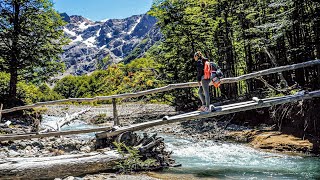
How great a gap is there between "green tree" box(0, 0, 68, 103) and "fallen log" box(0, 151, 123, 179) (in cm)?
1398

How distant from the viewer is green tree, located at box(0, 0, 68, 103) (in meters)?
20.4

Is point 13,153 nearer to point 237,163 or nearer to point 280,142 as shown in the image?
point 237,163

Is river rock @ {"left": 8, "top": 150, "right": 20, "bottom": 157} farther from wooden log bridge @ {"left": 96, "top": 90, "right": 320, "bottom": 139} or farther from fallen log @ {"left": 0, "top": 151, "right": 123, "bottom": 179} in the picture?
wooden log bridge @ {"left": 96, "top": 90, "right": 320, "bottom": 139}

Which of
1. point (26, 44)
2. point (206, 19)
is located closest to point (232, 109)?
point (206, 19)

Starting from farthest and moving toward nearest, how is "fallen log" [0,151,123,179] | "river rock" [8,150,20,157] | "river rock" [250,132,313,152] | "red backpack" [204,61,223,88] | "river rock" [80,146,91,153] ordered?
"river rock" [250,132,313,152] → "river rock" [80,146,91,153] → "river rock" [8,150,20,157] → "red backpack" [204,61,223,88] → "fallen log" [0,151,123,179]

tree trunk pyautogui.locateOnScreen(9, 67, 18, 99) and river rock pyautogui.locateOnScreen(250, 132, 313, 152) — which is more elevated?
tree trunk pyautogui.locateOnScreen(9, 67, 18, 99)

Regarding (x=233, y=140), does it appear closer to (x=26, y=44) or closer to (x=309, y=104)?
(x=309, y=104)

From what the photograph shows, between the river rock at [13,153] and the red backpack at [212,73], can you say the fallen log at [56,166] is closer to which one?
the river rock at [13,153]

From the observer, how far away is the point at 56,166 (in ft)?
25.7

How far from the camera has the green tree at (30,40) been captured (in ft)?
66.9

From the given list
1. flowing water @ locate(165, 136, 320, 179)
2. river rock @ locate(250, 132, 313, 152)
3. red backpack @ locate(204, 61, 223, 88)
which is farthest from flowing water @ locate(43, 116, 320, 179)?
red backpack @ locate(204, 61, 223, 88)

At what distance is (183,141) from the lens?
1510 cm

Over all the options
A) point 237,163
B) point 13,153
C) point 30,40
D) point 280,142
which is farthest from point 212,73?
point 30,40

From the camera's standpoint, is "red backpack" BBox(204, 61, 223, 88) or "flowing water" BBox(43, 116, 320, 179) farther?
"red backpack" BBox(204, 61, 223, 88)
